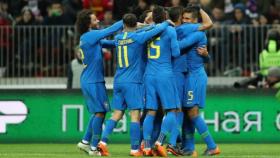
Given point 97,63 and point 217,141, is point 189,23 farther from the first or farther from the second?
point 217,141

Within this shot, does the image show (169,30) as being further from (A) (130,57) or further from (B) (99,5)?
(B) (99,5)

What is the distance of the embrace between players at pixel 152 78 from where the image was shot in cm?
1834

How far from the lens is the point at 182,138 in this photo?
1927cm

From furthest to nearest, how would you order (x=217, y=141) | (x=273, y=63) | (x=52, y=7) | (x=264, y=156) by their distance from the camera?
1. (x=52, y=7)
2. (x=273, y=63)
3. (x=217, y=141)
4. (x=264, y=156)

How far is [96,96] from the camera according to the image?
19141mm

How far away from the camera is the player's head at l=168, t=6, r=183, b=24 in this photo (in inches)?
733

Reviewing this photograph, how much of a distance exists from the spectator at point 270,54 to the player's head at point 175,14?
712cm

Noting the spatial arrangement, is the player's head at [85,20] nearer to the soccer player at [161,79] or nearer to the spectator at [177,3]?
the soccer player at [161,79]

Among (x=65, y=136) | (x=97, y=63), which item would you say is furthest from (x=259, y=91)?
(x=97, y=63)

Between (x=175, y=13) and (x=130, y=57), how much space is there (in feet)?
3.58

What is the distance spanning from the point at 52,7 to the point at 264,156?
10829 mm

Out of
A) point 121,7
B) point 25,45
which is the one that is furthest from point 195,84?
point 121,7

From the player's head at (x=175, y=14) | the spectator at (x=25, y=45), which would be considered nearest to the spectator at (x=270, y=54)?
the spectator at (x=25, y=45)

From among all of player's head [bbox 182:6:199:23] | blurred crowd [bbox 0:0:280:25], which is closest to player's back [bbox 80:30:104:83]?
player's head [bbox 182:6:199:23]
